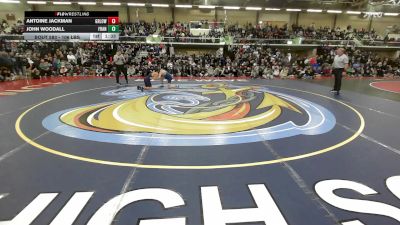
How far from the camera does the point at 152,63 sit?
18.8m

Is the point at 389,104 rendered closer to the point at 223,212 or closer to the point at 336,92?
the point at 336,92

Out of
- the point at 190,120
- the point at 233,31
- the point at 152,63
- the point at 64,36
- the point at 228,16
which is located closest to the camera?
the point at 190,120

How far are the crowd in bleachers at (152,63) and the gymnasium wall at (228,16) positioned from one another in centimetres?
820

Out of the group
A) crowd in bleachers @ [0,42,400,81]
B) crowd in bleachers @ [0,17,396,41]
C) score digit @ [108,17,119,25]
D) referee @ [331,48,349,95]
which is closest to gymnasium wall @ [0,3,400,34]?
crowd in bleachers @ [0,17,396,41]

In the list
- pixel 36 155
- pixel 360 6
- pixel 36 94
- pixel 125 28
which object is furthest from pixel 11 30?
pixel 360 6

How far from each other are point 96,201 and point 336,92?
9.70m

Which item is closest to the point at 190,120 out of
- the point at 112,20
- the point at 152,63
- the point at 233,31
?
the point at 112,20

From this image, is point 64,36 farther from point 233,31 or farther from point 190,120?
point 233,31

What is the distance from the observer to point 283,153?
4297 mm
